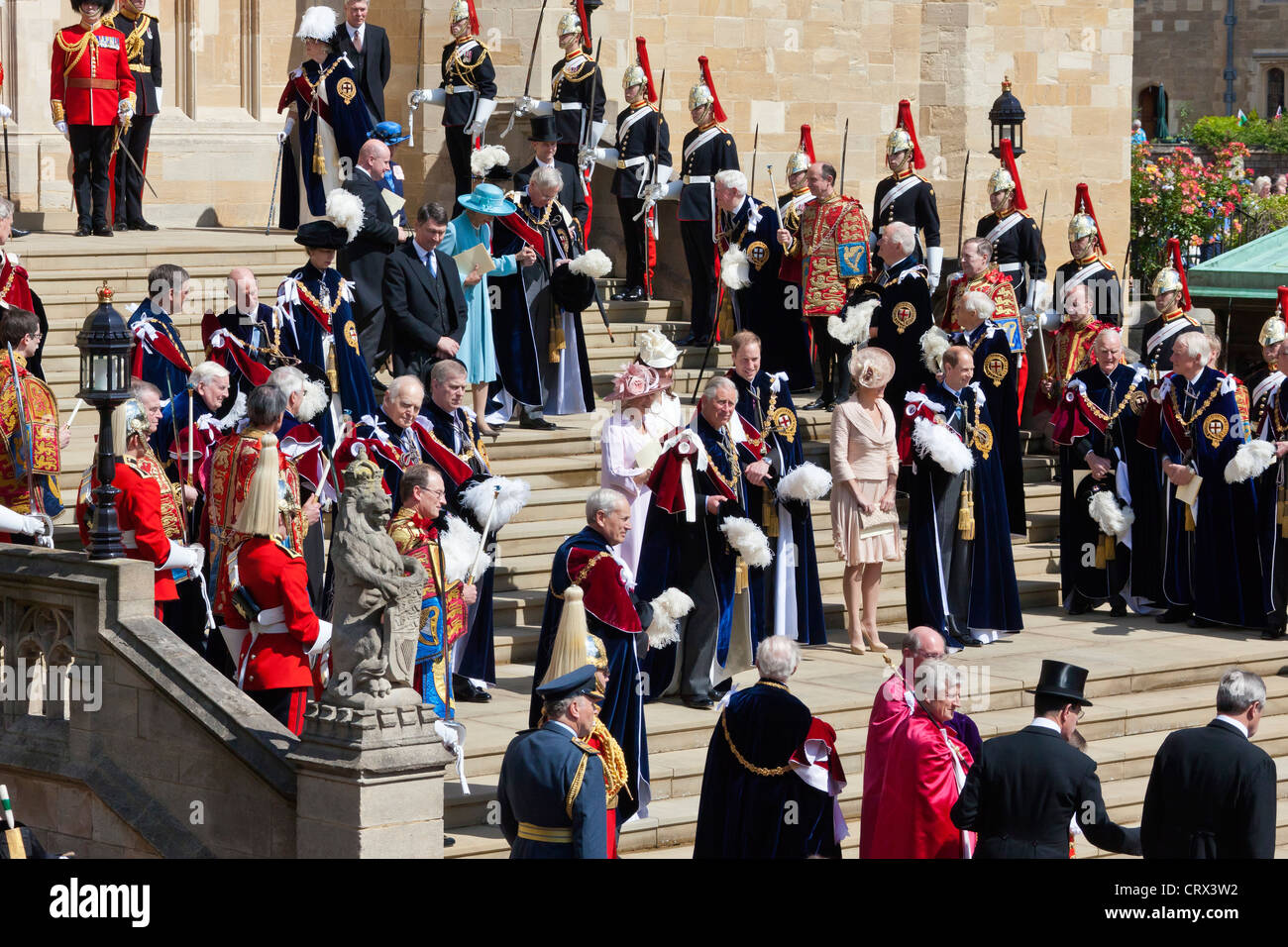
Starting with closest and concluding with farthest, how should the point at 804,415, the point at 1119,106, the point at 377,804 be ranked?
the point at 377,804 < the point at 804,415 < the point at 1119,106

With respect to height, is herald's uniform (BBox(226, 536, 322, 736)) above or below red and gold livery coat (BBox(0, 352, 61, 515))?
below

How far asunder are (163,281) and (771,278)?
5615 mm

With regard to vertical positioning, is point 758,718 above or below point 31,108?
below

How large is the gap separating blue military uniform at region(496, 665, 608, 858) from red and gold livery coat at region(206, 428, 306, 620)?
7.40 feet

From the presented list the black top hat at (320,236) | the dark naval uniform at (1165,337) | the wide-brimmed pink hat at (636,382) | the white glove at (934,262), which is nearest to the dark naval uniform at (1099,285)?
the white glove at (934,262)

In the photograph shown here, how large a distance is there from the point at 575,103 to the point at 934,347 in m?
4.71

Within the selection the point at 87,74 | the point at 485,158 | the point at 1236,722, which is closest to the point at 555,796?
the point at 1236,722

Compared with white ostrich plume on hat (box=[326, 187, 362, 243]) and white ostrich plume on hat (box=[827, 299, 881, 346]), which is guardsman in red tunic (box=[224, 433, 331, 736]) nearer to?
white ostrich plume on hat (box=[326, 187, 362, 243])

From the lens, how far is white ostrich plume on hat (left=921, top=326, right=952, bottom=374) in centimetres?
1461

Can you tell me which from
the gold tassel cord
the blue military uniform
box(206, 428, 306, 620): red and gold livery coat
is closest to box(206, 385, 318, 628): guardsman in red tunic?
box(206, 428, 306, 620): red and gold livery coat

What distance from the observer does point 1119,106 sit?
78.1 feet

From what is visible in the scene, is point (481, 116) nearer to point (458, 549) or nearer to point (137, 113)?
point (137, 113)

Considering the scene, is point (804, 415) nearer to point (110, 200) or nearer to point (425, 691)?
point (110, 200)

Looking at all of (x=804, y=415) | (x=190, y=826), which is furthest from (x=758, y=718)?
(x=804, y=415)
